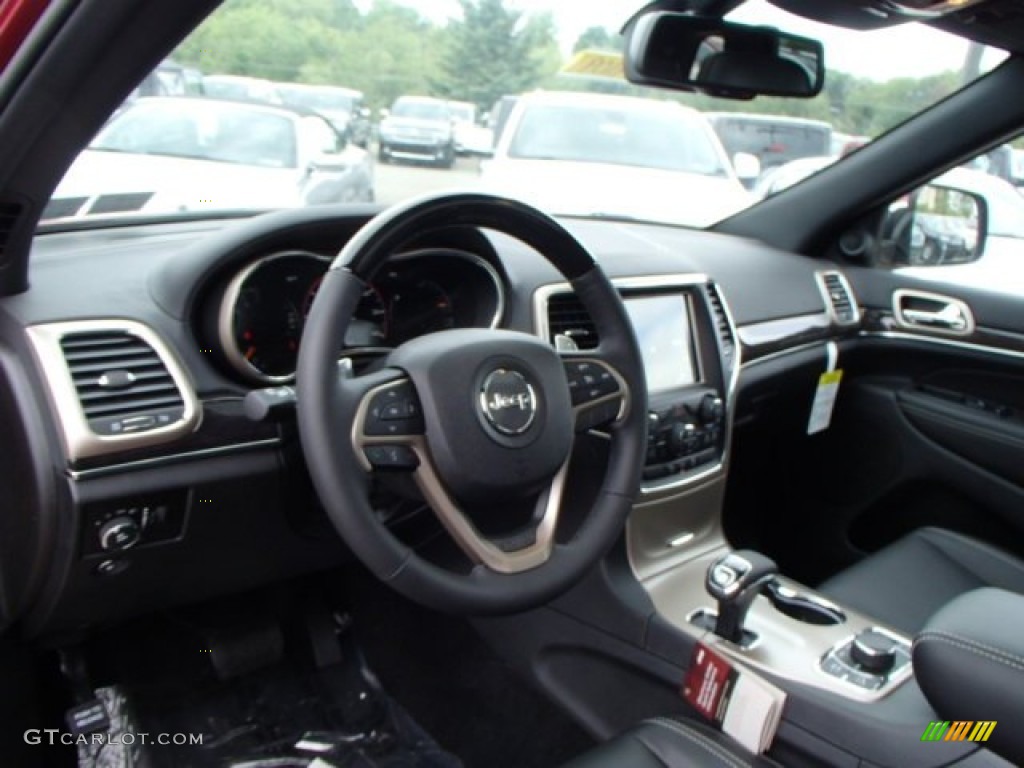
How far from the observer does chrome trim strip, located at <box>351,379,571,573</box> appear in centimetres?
135

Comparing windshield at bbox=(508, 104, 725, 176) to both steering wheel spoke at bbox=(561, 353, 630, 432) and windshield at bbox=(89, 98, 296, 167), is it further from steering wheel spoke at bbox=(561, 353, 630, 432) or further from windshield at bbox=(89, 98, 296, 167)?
steering wheel spoke at bbox=(561, 353, 630, 432)

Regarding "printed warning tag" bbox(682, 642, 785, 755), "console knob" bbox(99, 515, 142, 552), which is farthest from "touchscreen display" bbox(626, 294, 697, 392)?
"console knob" bbox(99, 515, 142, 552)

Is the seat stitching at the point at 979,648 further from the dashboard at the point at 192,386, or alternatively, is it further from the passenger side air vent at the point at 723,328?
the passenger side air vent at the point at 723,328

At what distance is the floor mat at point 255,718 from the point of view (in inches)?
80.5

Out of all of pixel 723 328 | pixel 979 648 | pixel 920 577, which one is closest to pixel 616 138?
pixel 723 328

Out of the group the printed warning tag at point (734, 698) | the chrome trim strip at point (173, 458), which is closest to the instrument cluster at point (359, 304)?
the chrome trim strip at point (173, 458)

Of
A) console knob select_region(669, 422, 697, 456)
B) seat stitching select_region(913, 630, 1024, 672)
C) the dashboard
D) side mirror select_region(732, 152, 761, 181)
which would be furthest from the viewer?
side mirror select_region(732, 152, 761, 181)

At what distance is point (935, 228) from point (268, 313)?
227cm

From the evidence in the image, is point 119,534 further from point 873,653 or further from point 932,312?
point 932,312

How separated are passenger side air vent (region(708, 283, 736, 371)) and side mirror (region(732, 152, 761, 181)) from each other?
2.75 meters

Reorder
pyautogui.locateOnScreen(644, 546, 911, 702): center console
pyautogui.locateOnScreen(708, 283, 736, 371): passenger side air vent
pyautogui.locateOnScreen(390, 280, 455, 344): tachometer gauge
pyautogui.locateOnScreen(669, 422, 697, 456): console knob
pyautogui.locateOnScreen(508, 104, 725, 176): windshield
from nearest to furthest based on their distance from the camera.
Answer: pyautogui.locateOnScreen(644, 546, 911, 702): center console → pyautogui.locateOnScreen(390, 280, 455, 344): tachometer gauge → pyautogui.locateOnScreen(669, 422, 697, 456): console knob → pyautogui.locateOnScreen(708, 283, 736, 371): passenger side air vent → pyautogui.locateOnScreen(508, 104, 725, 176): windshield

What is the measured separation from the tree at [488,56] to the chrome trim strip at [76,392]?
4.64 m

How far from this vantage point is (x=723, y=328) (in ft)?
7.86

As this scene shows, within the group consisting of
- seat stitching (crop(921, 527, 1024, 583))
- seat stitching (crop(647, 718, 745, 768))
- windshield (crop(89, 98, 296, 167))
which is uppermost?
windshield (crop(89, 98, 296, 167))
